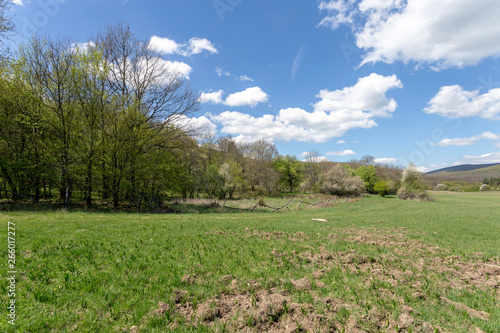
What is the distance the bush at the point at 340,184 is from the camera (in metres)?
55.6

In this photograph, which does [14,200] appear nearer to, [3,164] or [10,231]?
[3,164]

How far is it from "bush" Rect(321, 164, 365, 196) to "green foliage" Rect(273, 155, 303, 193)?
1054 centimetres

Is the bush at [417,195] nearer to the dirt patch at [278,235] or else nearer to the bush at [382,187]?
the bush at [382,187]

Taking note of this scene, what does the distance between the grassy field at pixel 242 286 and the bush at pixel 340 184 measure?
49635mm

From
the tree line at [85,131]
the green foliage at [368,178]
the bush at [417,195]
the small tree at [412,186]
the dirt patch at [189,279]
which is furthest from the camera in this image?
the green foliage at [368,178]

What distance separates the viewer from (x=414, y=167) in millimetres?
49281

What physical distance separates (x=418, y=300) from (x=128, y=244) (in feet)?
28.0

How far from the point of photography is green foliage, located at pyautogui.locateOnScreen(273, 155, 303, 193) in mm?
63344

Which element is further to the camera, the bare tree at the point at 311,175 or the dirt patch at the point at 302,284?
the bare tree at the point at 311,175

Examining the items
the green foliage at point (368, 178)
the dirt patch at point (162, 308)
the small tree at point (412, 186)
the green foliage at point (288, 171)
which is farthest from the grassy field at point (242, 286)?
the green foliage at point (368, 178)

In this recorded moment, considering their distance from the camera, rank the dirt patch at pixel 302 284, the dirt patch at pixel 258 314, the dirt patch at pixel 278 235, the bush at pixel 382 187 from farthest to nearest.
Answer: the bush at pixel 382 187
the dirt patch at pixel 278 235
the dirt patch at pixel 302 284
the dirt patch at pixel 258 314

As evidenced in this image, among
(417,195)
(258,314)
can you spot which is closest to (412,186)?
(417,195)

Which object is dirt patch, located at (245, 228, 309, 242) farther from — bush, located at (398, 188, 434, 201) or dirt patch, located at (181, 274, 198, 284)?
bush, located at (398, 188, 434, 201)

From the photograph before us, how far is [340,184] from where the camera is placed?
56469 mm
